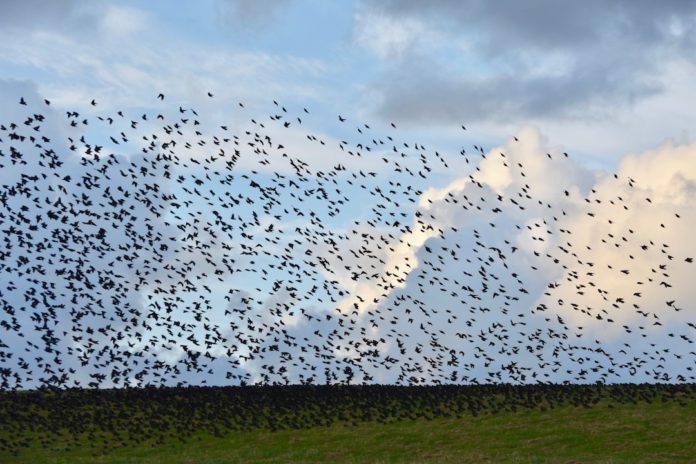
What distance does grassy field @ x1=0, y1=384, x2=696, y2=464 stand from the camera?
148 feet

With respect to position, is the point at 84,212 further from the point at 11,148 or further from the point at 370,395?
the point at 370,395

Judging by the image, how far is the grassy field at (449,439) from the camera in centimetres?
4512

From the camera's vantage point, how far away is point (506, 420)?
55594mm

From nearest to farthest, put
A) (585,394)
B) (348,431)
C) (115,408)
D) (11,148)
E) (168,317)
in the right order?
(11,148) < (348,431) < (168,317) < (585,394) < (115,408)

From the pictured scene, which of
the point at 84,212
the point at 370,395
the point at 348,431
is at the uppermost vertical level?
the point at 84,212

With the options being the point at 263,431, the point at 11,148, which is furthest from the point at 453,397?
the point at 11,148

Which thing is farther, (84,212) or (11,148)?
(84,212)

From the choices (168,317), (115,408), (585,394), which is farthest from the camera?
(115,408)

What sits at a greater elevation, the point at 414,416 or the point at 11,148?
the point at 11,148

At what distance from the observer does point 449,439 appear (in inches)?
1993

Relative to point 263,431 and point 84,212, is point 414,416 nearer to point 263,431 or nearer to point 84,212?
point 263,431

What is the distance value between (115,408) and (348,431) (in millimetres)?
20353

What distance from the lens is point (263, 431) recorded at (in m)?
57.5

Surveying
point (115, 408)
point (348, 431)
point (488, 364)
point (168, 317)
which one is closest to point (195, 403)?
point (115, 408)
